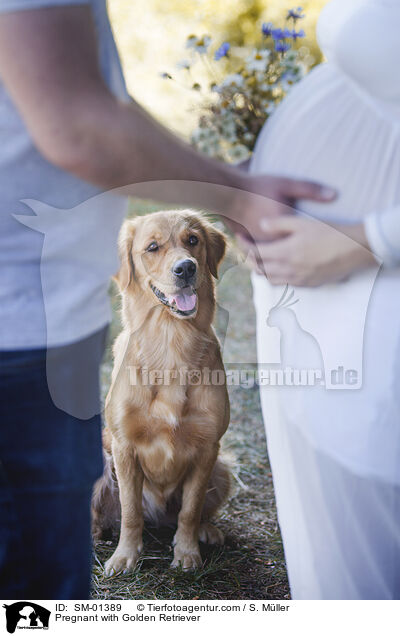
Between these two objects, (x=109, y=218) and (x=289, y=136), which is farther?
(x=289, y=136)

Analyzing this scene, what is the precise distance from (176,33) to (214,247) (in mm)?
767

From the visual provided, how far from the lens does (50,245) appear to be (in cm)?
79

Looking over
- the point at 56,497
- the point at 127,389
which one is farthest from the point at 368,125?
the point at 56,497

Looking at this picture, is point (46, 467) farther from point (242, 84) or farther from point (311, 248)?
point (242, 84)

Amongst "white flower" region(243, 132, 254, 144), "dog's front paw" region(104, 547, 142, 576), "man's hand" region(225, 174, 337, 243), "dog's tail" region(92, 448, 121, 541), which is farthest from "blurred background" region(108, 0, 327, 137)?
"dog's front paw" region(104, 547, 142, 576)

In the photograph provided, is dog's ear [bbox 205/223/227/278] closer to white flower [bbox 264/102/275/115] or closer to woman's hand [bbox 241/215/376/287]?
woman's hand [bbox 241/215/376/287]

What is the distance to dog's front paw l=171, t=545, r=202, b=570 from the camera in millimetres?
1241
